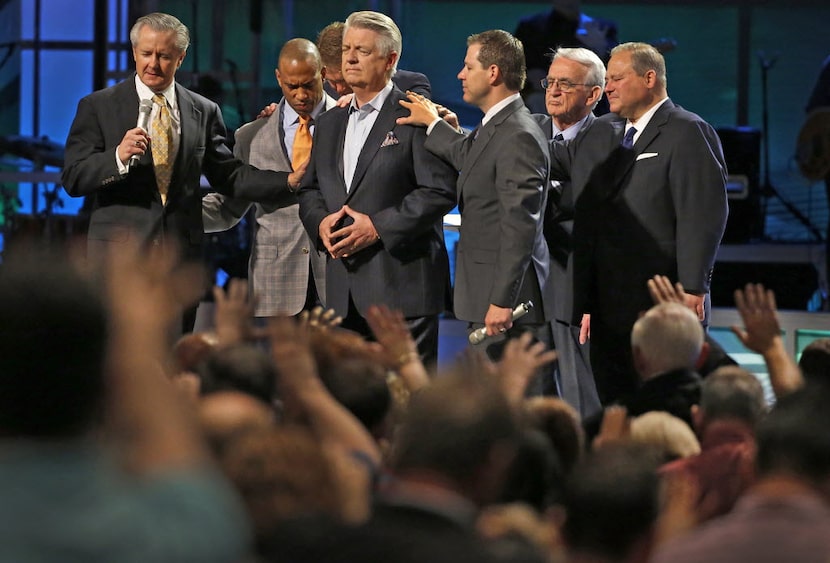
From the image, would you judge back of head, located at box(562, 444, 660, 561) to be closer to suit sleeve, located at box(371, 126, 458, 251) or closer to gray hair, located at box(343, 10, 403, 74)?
suit sleeve, located at box(371, 126, 458, 251)

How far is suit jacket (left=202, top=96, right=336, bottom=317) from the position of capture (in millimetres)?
4355

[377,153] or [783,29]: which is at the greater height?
[783,29]

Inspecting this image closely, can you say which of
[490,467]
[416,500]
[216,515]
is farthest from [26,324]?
[490,467]

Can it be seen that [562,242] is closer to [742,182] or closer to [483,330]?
[483,330]

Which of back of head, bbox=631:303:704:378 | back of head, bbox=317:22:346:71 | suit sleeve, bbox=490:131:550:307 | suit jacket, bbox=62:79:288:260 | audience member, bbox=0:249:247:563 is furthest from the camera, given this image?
back of head, bbox=317:22:346:71

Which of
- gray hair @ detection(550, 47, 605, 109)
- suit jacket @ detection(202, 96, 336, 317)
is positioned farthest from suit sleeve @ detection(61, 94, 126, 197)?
gray hair @ detection(550, 47, 605, 109)

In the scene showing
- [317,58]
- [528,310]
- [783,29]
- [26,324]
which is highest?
[783,29]

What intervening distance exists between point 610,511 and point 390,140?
2.55m

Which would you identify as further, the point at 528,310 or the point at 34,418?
the point at 528,310

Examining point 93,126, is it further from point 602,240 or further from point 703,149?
point 703,149

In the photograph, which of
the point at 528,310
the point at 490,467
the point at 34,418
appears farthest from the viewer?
the point at 528,310

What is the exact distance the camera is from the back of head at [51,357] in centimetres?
122

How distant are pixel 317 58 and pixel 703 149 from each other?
4.15 ft

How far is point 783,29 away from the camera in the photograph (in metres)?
10.8
